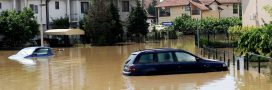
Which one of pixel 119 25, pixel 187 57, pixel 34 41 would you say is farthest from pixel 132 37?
pixel 187 57

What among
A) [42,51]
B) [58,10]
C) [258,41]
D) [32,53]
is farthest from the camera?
[58,10]

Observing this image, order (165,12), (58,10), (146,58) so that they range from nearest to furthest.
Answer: (146,58) → (58,10) → (165,12)

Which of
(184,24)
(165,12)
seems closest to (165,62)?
(184,24)

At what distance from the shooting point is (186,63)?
23.9 metres

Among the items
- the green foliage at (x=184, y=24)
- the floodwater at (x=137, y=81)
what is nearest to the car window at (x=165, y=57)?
the floodwater at (x=137, y=81)

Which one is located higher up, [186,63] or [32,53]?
[186,63]

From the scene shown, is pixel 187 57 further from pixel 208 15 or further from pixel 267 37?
pixel 208 15

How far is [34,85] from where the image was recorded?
22109 mm

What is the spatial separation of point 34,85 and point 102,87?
327 cm

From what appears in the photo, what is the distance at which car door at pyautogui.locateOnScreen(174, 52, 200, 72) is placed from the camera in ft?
78.4

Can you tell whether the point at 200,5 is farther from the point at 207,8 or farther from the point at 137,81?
the point at 137,81

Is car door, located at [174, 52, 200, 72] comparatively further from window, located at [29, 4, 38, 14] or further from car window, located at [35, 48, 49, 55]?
window, located at [29, 4, 38, 14]

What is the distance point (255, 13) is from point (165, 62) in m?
19.5

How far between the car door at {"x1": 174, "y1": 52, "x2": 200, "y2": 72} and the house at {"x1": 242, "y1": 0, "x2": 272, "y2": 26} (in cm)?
1617
